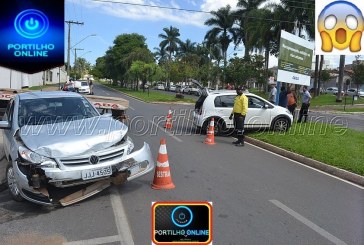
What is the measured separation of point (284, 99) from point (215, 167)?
9599 mm

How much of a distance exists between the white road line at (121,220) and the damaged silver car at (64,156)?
29cm

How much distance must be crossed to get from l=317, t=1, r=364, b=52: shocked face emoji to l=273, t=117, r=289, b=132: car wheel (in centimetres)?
1073

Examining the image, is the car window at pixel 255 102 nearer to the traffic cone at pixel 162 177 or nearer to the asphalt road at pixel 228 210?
the asphalt road at pixel 228 210

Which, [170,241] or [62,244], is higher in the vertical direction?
[170,241]

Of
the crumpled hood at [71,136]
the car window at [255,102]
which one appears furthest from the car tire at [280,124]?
the crumpled hood at [71,136]

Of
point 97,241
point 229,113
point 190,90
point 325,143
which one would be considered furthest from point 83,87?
point 97,241

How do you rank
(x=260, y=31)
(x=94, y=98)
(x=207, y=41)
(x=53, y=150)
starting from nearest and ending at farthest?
(x=53, y=150) → (x=94, y=98) → (x=260, y=31) → (x=207, y=41)

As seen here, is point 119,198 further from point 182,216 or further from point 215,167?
point 182,216

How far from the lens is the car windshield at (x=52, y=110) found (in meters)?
6.51

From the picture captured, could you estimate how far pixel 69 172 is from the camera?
5.12 meters

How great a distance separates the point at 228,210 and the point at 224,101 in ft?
27.0

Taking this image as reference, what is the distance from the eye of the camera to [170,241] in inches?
65.0

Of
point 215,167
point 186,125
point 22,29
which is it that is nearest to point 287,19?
point 186,125

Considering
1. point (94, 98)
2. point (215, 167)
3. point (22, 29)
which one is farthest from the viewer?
point (94, 98)
